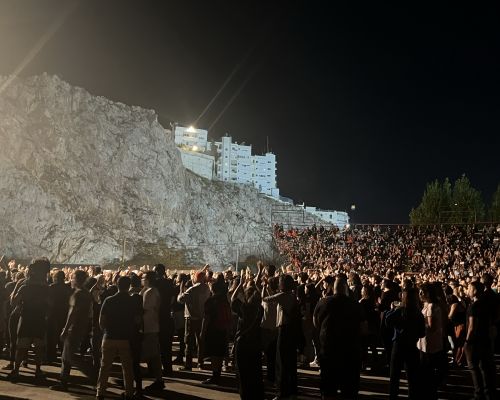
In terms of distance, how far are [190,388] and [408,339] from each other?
13.0 feet

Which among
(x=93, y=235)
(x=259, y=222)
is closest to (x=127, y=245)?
(x=93, y=235)

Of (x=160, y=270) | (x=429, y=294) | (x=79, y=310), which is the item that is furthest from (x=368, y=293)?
(x=79, y=310)

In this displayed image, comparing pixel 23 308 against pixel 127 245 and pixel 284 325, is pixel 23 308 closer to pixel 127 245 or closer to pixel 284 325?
pixel 284 325

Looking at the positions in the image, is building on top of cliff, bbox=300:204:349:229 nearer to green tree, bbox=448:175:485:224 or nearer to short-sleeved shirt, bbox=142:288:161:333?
green tree, bbox=448:175:485:224

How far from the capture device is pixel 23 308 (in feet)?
27.8

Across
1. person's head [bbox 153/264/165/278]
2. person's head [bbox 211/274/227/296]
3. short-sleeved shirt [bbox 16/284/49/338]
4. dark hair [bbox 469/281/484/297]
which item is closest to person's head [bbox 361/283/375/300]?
dark hair [bbox 469/281/484/297]

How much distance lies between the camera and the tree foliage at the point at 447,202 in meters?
66.2

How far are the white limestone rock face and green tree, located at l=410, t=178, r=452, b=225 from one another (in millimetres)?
32340

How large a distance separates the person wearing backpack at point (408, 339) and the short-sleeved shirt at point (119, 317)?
4056mm

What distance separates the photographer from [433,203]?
6794cm

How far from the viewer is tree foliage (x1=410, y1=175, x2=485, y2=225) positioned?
217 feet

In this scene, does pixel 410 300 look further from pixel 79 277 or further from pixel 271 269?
pixel 79 277

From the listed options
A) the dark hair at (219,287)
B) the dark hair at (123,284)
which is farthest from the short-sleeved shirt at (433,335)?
the dark hair at (123,284)

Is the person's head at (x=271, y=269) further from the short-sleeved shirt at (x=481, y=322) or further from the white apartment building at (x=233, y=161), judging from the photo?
the white apartment building at (x=233, y=161)
